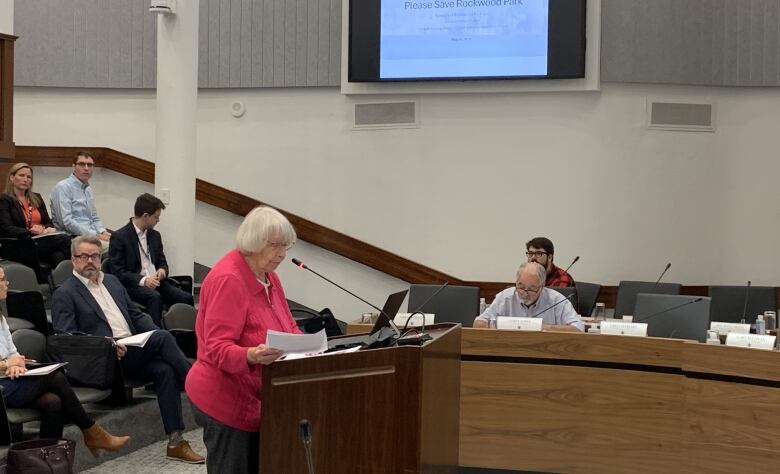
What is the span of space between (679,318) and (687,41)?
394cm

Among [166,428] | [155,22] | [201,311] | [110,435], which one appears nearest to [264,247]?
[201,311]

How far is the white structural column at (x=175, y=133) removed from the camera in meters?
7.90

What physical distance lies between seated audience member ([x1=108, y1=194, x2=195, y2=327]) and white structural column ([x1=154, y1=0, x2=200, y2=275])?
→ 1.53ft

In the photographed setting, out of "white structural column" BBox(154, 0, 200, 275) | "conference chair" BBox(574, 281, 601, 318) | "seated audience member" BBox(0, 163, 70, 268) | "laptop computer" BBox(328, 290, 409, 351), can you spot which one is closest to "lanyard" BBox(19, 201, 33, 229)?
"seated audience member" BBox(0, 163, 70, 268)

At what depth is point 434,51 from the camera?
872 centimetres

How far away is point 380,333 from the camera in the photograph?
3.19 m

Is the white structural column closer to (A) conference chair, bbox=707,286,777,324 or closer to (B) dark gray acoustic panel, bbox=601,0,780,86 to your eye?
(B) dark gray acoustic panel, bbox=601,0,780,86

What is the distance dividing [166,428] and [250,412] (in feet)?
8.64

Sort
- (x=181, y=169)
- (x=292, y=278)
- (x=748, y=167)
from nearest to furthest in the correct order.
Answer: (x=181, y=169)
(x=748, y=167)
(x=292, y=278)

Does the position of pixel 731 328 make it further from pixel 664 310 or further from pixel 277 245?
pixel 277 245

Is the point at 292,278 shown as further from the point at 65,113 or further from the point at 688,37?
the point at 688,37

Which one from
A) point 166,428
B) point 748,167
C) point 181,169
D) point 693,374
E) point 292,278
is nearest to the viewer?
point 693,374

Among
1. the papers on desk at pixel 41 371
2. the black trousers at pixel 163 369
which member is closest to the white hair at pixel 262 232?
the papers on desk at pixel 41 371

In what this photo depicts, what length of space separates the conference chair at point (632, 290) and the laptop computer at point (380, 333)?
4692 millimetres
